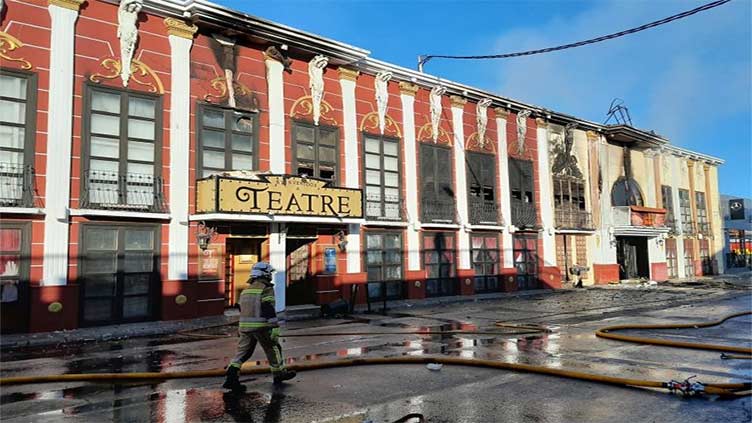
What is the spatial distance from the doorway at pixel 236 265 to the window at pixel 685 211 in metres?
32.3

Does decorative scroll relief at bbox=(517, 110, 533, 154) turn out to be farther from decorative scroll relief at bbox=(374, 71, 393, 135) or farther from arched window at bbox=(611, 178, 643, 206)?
arched window at bbox=(611, 178, 643, 206)

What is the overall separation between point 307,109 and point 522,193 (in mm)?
12191

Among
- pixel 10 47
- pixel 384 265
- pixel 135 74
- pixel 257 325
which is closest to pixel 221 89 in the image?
pixel 135 74

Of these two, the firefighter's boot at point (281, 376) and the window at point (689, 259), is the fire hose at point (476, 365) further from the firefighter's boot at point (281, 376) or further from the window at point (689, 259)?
the window at point (689, 259)

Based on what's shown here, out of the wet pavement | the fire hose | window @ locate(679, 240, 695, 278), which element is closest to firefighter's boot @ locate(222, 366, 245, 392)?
the wet pavement

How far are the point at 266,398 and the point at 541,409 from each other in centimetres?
323

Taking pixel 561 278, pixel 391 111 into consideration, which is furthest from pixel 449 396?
pixel 561 278

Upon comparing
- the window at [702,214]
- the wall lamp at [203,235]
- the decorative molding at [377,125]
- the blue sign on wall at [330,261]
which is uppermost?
the decorative molding at [377,125]

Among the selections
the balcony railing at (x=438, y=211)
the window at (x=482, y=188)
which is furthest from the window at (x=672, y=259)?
the balcony railing at (x=438, y=211)

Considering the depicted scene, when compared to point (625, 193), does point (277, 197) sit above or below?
below

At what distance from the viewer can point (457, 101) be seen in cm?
2420

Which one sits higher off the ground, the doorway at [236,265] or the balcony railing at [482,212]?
the balcony railing at [482,212]

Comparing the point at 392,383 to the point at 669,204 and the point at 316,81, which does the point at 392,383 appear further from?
the point at 669,204

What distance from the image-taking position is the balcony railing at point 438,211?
22312 mm
